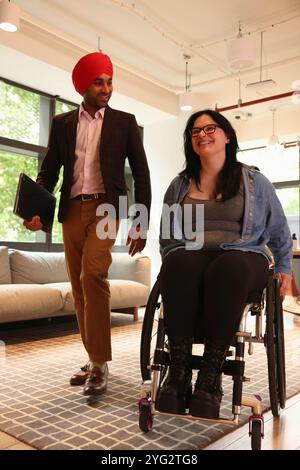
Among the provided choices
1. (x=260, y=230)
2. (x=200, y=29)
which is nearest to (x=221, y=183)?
(x=260, y=230)

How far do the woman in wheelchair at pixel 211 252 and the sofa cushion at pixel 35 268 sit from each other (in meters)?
2.38

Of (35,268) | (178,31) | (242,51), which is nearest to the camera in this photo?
(242,51)

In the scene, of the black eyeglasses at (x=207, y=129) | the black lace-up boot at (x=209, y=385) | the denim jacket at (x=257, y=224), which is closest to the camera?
the black lace-up boot at (x=209, y=385)

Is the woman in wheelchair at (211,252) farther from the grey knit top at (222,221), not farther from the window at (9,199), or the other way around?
the window at (9,199)

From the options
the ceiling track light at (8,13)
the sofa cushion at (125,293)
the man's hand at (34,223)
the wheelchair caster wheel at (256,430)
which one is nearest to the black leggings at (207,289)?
the wheelchair caster wheel at (256,430)

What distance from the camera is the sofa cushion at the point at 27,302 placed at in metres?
2.94

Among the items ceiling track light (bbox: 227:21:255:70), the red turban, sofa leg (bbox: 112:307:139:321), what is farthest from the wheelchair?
ceiling track light (bbox: 227:21:255:70)

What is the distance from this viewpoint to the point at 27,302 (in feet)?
10.0

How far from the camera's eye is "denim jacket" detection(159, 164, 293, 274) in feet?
4.93

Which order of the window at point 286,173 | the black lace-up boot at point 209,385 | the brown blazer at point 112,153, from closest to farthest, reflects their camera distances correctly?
the black lace-up boot at point 209,385 → the brown blazer at point 112,153 → the window at point 286,173

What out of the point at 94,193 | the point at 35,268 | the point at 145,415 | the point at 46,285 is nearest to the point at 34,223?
the point at 94,193

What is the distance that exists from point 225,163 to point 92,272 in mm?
676

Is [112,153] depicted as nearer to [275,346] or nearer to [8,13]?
[275,346]
